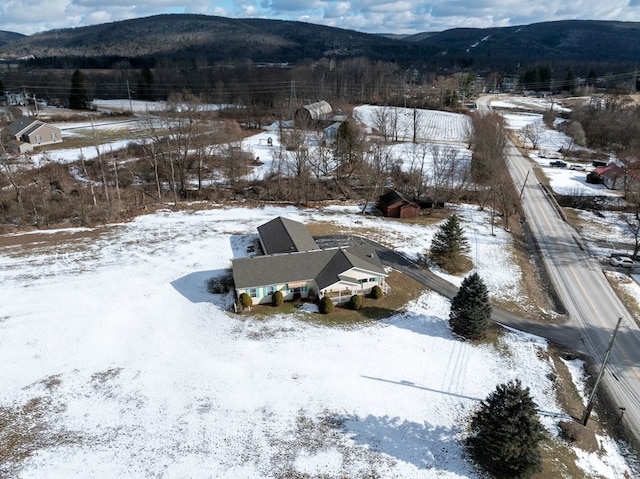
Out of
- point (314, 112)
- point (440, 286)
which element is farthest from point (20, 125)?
point (440, 286)

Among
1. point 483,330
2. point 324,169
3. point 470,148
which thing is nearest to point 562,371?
point 483,330

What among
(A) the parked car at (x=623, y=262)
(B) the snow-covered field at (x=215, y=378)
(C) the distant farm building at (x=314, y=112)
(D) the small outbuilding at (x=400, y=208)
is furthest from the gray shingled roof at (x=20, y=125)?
(A) the parked car at (x=623, y=262)

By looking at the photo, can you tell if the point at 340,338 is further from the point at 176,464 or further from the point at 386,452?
the point at 176,464

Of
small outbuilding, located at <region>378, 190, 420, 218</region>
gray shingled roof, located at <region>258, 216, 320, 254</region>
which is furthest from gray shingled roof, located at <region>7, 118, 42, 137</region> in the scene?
small outbuilding, located at <region>378, 190, 420, 218</region>

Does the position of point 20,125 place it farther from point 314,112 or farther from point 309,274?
point 309,274

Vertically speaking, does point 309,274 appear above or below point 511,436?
above

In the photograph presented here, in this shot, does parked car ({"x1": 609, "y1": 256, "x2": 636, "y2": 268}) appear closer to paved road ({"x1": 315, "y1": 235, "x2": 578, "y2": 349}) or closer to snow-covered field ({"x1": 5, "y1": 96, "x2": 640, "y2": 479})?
snow-covered field ({"x1": 5, "y1": 96, "x2": 640, "y2": 479})
